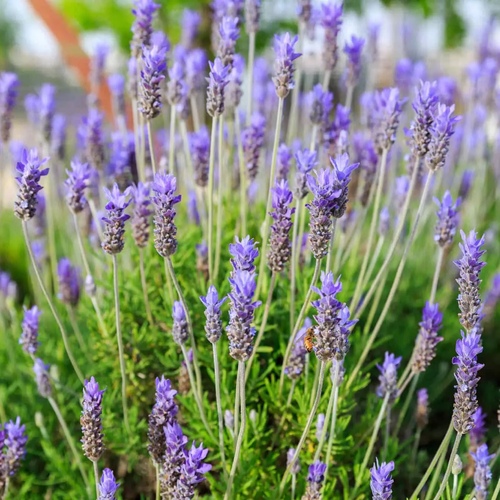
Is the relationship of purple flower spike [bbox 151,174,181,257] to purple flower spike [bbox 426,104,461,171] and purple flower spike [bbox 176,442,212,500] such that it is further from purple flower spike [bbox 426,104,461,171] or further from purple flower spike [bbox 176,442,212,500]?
purple flower spike [bbox 426,104,461,171]

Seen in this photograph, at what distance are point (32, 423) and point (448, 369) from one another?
4.79 feet

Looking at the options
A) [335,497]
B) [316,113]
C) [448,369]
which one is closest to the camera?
[335,497]

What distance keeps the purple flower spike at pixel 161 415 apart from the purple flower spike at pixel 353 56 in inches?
48.0

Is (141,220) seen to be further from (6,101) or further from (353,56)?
(353,56)

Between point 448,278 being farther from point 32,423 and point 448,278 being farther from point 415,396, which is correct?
point 32,423

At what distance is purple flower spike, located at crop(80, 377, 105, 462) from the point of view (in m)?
1.37

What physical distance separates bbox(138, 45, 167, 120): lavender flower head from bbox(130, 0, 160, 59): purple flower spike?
1.10ft

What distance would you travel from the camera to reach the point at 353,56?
7.15ft

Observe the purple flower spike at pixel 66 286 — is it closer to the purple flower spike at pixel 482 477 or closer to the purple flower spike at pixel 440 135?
the purple flower spike at pixel 440 135

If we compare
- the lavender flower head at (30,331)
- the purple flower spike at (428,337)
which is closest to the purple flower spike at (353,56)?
the purple flower spike at (428,337)

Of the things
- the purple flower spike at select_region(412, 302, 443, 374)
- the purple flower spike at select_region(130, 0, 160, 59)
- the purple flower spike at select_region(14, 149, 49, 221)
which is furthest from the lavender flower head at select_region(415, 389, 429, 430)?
the purple flower spike at select_region(130, 0, 160, 59)

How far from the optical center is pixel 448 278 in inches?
114

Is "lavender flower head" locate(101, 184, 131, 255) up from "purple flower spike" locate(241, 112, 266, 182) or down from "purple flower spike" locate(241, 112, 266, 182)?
down

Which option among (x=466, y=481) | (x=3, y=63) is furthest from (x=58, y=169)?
(x=3, y=63)
